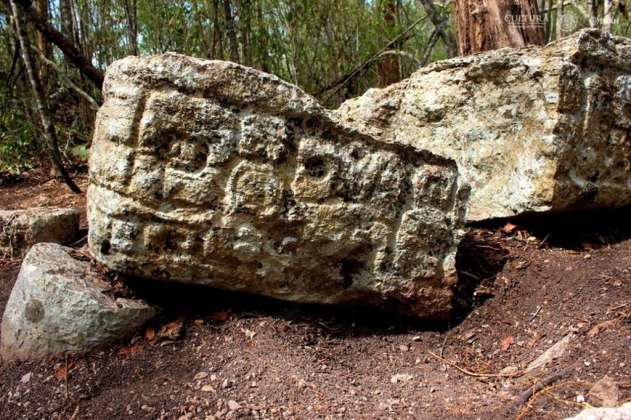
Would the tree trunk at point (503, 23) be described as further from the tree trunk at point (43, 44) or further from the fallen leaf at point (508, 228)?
the tree trunk at point (43, 44)

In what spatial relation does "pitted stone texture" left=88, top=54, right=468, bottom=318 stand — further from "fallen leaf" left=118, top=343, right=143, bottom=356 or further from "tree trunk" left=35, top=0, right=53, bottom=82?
"tree trunk" left=35, top=0, right=53, bottom=82

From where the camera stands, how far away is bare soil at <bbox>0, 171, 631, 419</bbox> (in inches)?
84.6

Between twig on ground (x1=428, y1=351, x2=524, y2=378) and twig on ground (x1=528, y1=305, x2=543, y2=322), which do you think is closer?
twig on ground (x1=428, y1=351, x2=524, y2=378)

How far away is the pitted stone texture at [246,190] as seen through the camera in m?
2.29

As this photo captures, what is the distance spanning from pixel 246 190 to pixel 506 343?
4.50 feet

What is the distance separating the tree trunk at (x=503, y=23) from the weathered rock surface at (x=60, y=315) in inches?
116

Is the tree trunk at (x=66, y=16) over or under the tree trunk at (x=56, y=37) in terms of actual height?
over

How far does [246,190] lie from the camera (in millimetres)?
2350

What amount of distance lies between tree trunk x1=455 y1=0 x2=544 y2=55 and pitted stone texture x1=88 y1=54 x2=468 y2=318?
1.85m

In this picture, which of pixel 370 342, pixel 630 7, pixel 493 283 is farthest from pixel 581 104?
pixel 630 7

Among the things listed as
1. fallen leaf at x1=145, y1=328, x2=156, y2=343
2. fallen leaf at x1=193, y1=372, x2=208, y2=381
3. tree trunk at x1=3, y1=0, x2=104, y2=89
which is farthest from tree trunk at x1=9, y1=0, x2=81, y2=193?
fallen leaf at x1=193, y1=372, x2=208, y2=381

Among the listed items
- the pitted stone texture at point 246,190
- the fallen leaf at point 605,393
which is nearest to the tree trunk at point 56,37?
the pitted stone texture at point 246,190

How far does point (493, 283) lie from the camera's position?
9.81 ft

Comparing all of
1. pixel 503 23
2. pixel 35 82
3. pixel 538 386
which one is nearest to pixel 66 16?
pixel 35 82
